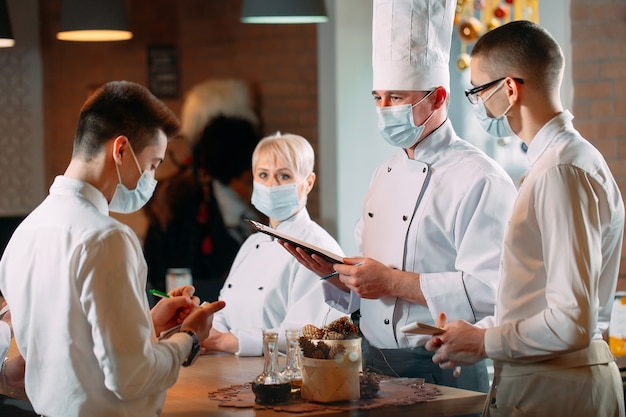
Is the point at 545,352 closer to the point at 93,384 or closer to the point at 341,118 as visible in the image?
the point at 93,384

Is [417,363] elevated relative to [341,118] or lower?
lower

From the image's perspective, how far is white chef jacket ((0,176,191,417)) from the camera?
80.3 inches

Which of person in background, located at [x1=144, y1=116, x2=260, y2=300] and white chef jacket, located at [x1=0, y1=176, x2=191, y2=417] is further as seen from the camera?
person in background, located at [x1=144, y1=116, x2=260, y2=300]

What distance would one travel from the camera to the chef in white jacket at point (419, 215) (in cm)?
267

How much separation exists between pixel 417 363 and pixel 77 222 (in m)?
0.97

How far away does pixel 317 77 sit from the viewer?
5.75m

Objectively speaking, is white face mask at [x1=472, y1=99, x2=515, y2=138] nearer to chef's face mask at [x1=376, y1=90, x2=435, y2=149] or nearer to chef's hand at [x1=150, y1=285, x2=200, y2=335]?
chef's face mask at [x1=376, y1=90, x2=435, y2=149]

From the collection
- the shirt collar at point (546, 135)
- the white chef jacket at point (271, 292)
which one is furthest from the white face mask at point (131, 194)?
the white chef jacket at point (271, 292)

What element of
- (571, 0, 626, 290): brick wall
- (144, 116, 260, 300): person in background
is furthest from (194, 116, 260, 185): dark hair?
(571, 0, 626, 290): brick wall

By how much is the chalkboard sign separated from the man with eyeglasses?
13.9ft

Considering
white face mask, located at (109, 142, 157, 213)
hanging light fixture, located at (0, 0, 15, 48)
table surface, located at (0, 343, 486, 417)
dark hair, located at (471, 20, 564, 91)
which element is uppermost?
hanging light fixture, located at (0, 0, 15, 48)

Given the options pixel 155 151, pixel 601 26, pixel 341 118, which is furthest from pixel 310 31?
pixel 155 151

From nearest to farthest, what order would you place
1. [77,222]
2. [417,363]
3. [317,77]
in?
[77,222] < [417,363] < [317,77]

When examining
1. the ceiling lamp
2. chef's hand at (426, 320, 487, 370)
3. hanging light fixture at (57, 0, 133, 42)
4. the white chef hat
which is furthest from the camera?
hanging light fixture at (57, 0, 133, 42)
